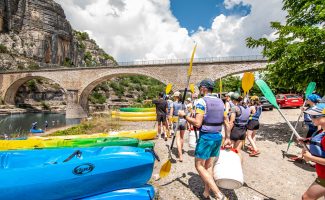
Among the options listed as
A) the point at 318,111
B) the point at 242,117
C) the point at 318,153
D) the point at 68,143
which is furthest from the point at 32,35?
the point at 318,153

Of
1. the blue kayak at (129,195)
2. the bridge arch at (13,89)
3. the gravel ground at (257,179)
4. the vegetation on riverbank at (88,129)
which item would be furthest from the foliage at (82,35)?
the blue kayak at (129,195)

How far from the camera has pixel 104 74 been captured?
1334 inches

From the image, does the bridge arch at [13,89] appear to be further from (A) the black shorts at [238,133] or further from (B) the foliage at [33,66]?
(A) the black shorts at [238,133]

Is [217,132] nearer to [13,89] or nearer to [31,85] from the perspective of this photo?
[13,89]

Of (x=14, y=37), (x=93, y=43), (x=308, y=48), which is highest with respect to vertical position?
(x=93, y=43)

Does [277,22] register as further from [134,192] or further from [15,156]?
[15,156]

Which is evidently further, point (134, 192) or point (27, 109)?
point (27, 109)

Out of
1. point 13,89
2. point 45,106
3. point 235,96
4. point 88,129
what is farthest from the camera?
point 45,106

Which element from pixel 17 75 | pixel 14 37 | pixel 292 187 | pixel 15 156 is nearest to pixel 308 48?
pixel 292 187

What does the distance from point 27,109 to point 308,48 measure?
46603 mm

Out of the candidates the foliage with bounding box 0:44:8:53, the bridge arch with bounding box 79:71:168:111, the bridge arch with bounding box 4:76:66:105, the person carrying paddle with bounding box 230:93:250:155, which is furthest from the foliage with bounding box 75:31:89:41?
the person carrying paddle with bounding box 230:93:250:155

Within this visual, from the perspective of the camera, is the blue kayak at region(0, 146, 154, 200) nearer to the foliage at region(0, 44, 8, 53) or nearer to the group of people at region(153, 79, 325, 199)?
the group of people at region(153, 79, 325, 199)

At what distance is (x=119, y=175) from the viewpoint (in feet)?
10.7

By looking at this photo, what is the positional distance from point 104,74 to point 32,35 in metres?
28.6
